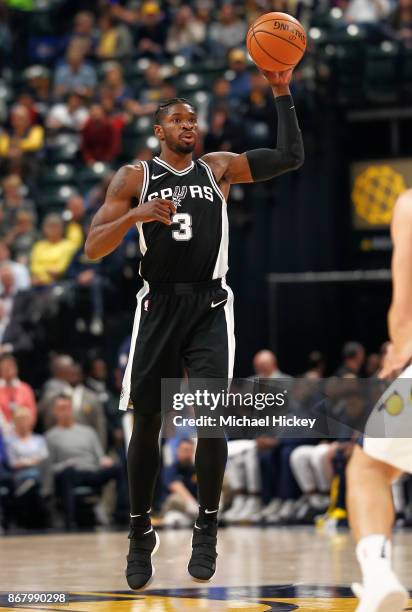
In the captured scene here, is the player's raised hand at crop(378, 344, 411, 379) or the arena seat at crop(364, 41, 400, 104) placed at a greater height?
the arena seat at crop(364, 41, 400, 104)

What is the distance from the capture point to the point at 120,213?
6418 mm

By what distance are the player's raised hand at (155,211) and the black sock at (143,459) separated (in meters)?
1.00

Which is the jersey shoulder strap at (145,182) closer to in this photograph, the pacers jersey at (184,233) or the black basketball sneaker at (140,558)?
the pacers jersey at (184,233)

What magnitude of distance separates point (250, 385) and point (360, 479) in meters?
2.25

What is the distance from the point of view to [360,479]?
15.2ft

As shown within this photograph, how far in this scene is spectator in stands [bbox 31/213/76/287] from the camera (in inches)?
605

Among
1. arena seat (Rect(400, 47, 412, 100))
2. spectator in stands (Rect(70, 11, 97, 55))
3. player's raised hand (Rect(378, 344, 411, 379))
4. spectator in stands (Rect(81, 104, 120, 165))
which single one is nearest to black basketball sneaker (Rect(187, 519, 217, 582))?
player's raised hand (Rect(378, 344, 411, 379))

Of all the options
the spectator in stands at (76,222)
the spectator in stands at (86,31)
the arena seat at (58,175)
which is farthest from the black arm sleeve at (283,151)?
the spectator in stands at (86,31)

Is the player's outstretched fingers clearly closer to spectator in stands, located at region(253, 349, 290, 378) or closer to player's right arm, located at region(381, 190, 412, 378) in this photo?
player's right arm, located at region(381, 190, 412, 378)

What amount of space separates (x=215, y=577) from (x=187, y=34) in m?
13.1

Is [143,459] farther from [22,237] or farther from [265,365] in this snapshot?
[22,237]

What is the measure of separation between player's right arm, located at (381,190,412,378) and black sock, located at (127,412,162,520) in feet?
7.08

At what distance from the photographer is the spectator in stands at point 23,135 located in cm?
1834

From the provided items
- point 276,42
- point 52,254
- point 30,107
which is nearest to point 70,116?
point 30,107
